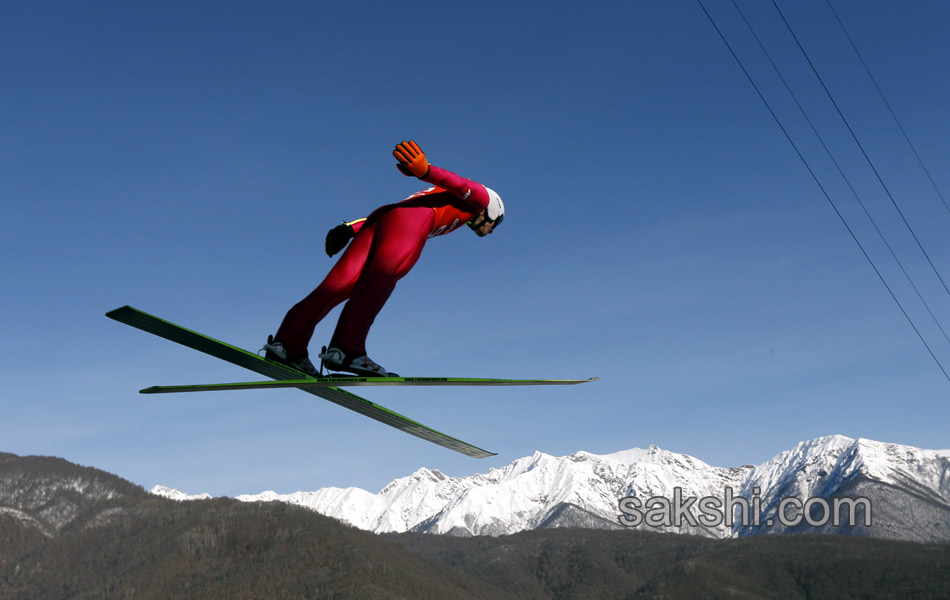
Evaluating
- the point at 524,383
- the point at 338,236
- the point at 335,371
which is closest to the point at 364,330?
the point at 335,371

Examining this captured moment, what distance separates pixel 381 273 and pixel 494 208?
159 cm

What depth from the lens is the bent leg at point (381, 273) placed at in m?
9.49

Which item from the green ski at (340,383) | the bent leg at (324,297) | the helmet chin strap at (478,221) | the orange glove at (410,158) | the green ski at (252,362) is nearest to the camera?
the orange glove at (410,158)

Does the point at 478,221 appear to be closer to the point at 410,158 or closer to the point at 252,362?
the point at 410,158

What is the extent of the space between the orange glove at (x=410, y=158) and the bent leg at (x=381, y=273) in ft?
3.15

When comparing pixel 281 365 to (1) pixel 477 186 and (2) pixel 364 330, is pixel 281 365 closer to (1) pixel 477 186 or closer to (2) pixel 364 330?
(2) pixel 364 330

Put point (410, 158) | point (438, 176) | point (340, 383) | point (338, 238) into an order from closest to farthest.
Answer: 1. point (410, 158)
2. point (438, 176)
3. point (340, 383)
4. point (338, 238)

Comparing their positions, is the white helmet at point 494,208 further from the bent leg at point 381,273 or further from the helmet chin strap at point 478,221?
the bent leg at point 381,273

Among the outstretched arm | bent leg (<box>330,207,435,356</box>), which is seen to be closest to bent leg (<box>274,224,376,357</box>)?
bent leg (<box>330,207,435,356</box>)

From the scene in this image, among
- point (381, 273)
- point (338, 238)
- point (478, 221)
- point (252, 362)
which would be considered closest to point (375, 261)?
point (381, 273)

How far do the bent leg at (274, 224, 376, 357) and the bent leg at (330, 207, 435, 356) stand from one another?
163 millimetres

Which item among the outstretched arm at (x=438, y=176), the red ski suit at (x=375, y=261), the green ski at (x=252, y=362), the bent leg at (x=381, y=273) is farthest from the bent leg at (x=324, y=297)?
the outstretched arm at (x=438, y=176)

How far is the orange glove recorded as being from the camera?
864cm

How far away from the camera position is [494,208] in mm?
9898
